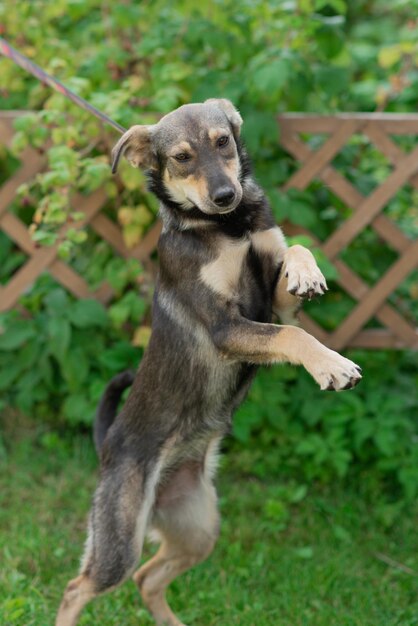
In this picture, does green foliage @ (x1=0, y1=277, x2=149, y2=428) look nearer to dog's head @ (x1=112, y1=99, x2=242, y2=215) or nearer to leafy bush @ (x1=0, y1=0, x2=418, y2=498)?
leafy bush @ (x1=0, y1=0, x2=418, y2=498)

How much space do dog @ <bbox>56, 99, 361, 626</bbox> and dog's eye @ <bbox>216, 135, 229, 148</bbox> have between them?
10mm

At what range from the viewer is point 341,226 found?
4699 millimetres

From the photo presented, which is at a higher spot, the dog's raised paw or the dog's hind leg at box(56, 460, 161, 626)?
the dog's raised paw

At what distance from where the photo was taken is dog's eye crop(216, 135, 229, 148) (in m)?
3.29

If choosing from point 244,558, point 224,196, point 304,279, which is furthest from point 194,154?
point 244,558

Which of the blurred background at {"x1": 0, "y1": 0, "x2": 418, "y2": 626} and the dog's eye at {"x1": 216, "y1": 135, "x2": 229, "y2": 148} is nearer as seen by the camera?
the dog's eye at {"x1": 216, "y1": 135, "x2": 229, "y2": 148}

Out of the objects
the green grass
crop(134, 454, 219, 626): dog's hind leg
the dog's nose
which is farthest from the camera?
the green grass

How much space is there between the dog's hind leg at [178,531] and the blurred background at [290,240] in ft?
1.32

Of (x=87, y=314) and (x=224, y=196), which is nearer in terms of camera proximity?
(x=224, y=196)

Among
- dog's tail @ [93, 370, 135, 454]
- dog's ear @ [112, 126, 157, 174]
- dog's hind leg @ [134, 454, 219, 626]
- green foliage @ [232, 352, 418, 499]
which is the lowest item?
green foliage @ [232, 352, 418, 499]

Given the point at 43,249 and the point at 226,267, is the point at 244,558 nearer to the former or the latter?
the point at 226,267

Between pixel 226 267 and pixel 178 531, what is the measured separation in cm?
109

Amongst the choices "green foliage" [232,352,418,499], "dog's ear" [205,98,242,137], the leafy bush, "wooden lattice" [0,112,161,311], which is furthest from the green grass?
"dog's ear" [205,98,242,137]

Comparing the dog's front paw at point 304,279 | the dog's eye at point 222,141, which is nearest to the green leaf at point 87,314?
the dog's eye at point 222,141
